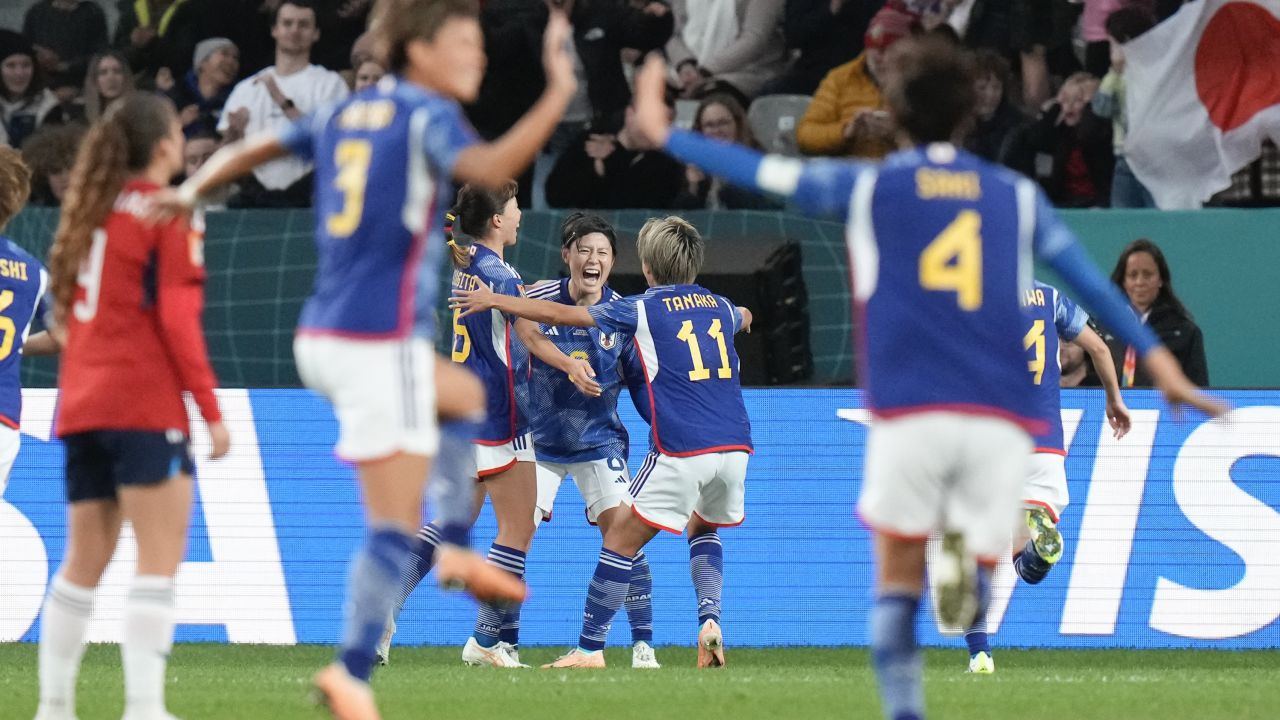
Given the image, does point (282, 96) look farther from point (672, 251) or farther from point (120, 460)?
point (120, 460)

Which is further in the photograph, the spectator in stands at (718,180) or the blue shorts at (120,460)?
the spectator in stands at (718,180)

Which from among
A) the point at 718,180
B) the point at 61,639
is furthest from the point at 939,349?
the point at 718,180

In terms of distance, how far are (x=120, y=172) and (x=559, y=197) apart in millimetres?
7844

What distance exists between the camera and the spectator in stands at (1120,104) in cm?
1337

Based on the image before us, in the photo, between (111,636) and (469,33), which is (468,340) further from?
(469,33)

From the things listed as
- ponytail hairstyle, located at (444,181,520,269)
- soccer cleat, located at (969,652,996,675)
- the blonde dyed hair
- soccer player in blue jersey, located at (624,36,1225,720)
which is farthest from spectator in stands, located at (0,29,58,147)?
soccer player in blue jersey, located at (624,36,1225,720)

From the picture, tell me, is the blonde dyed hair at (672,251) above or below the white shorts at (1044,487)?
above

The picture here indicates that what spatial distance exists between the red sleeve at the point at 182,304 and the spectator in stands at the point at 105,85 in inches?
365

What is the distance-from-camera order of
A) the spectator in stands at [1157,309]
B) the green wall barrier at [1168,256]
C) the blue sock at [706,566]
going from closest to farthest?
1. the blue sock at [706,566]
2. the spectator in stands at [1157,309]
3. the green wall barrier at [1168,256]

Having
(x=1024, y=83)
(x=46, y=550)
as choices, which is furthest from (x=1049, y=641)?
(x=46, y=550)

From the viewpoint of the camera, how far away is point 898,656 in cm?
505

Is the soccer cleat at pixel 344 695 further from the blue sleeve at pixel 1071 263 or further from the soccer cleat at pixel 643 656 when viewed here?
the soccer cleat at pixel 643 656

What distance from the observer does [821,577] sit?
429 inches

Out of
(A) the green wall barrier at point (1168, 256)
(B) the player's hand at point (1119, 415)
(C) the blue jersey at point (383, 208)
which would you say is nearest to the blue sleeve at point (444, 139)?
(C) the blue jersey at point (383, 208)
